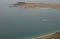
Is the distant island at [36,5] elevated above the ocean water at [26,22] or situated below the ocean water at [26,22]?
above

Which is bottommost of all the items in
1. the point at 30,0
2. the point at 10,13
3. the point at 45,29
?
the point at 45,29

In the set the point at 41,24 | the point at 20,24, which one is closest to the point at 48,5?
the point at 41,24

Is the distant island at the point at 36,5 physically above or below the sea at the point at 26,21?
above

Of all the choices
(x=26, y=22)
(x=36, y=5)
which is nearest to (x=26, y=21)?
(x=26, y=22)

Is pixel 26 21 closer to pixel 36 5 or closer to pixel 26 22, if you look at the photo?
pixel 26 22

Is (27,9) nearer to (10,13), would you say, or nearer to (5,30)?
(10,13)

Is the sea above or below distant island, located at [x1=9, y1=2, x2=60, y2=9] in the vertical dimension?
below
